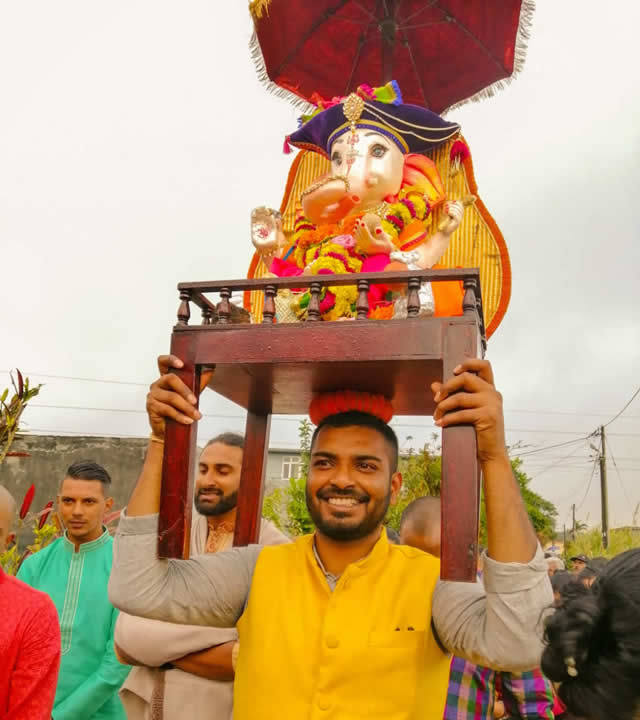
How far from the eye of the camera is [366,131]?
311cm

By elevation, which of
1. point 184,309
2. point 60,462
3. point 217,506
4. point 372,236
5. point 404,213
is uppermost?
point 404,213

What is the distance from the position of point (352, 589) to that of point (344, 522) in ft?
0.63

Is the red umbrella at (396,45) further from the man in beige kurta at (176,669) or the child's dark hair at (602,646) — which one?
the child's dark hair at (602,646)

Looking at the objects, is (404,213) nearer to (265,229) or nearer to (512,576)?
(265,229)

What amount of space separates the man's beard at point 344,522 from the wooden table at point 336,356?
32 cm

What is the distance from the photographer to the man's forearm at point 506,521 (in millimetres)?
1601

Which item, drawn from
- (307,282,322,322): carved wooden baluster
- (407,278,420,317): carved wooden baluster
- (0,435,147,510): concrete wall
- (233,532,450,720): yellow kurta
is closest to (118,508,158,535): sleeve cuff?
(233,532,450,720): yellow kurta

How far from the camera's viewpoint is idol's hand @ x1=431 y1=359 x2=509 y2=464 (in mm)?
1658

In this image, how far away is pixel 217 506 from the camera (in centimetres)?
300

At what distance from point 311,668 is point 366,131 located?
2.31 meters

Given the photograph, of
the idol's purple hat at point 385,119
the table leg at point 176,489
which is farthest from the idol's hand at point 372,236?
the table leg at point 176,489

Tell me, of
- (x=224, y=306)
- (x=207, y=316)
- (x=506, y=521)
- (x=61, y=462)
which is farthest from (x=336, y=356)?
(x=61, y=462)

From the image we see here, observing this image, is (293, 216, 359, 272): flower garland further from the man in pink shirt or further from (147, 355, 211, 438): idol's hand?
the man in pink shirt

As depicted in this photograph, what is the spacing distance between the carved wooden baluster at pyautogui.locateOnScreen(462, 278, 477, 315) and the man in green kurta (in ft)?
7.95
